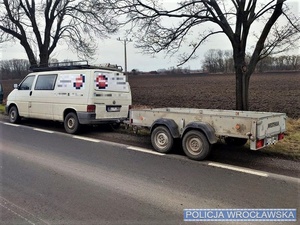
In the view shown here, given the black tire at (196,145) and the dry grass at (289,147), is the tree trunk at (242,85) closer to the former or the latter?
the dry grass at (289,147)

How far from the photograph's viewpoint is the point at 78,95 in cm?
831

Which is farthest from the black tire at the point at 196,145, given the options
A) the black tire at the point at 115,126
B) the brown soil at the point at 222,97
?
the brown soil at the point at 222,97

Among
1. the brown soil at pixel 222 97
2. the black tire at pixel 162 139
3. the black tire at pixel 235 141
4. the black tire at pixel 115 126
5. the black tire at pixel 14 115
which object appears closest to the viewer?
the black tire at pixel 162 139

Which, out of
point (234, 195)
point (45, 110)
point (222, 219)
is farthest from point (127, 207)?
point (45, 110)

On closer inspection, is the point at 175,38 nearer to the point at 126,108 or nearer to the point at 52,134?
the point at 126,108

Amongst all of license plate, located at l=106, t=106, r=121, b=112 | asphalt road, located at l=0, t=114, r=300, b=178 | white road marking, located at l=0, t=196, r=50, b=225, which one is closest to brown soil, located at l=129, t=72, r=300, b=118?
asphalt road, located at l=0, t=114, r=300, b=178

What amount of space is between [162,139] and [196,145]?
910 mm

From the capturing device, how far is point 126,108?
9.05 m

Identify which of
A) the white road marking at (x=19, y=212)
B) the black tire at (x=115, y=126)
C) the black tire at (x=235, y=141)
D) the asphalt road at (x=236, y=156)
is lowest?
the white road marking at (x=19, y=212)

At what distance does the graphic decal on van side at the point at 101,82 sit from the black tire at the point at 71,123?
1.26m

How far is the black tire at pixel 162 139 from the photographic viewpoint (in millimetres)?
6129

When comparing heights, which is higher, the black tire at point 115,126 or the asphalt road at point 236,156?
the black tire at point 115,126

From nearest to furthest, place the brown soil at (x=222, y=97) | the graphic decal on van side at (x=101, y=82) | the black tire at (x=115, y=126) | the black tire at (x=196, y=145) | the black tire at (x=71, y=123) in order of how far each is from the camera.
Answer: the black tire at (x=196, y=145) → the graphic decal on van side at (x=101, y=82) → the black tire at (x=71, y=123) → the black tire at (x=115, y=126) → the brown soil at (x=222, y=97)

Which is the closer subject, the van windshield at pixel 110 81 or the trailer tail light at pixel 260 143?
the trailer tail light at pixel 260 143
